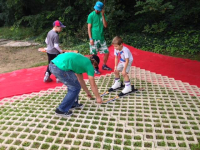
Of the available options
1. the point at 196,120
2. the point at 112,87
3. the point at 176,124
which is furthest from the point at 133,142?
the point at 112,87

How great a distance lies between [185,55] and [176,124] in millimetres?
4632

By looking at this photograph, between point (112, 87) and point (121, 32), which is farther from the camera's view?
point (121, 32)

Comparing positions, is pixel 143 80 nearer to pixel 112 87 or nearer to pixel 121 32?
pixel 112 87

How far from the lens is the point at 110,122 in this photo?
2996 mm

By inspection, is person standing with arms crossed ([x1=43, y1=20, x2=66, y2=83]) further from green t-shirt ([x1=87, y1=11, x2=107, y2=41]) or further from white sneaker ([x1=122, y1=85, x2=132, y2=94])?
white sneaker ([x1=122, y1=85, x2=132, y2=94])

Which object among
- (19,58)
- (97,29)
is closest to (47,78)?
(97,29)

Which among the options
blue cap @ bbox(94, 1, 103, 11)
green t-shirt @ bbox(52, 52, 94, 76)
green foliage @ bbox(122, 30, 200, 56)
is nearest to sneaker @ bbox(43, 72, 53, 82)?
green t-shirt @ bbox(52, 52, 94, 76)

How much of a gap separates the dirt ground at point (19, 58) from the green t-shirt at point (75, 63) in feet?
13.2

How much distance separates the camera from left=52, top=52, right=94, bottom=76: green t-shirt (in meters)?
2.84

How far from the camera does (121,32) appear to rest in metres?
9.82

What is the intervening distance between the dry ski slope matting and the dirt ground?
125 inches

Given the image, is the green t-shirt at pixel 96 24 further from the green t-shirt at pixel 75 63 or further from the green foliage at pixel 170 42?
the green foliage at pixel 170 42

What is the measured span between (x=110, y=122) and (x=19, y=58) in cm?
632

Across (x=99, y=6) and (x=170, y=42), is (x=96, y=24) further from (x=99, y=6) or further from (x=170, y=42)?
(x=170, y=42)
